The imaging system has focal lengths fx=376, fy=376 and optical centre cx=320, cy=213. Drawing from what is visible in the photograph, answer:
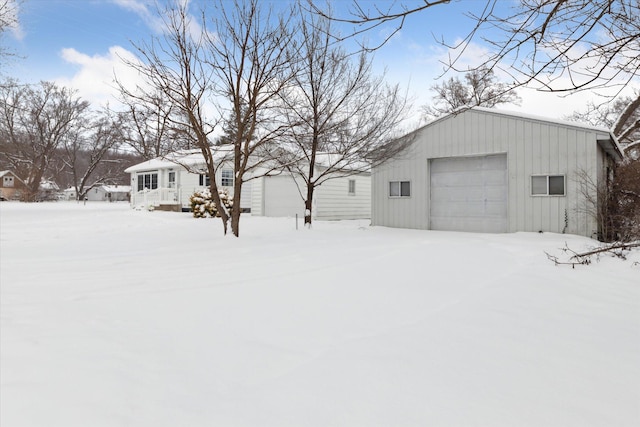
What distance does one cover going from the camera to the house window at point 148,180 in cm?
2317

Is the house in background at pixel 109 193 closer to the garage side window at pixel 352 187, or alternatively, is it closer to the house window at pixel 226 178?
the house window at pixel 226 178

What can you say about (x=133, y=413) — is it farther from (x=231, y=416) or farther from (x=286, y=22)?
(x=286, y=22)

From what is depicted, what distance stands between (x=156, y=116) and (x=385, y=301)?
6.88m

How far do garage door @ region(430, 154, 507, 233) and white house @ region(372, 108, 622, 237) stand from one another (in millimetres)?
27

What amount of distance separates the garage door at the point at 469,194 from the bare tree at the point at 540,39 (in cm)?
776

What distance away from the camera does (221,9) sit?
27.8ft

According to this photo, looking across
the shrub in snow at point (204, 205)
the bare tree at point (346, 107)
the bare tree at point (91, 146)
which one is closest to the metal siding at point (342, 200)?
the shrub in snow at point (204, 205)

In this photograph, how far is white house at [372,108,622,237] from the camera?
9.46 meters

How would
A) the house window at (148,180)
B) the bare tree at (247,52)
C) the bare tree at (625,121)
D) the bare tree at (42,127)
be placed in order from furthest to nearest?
the bare tree at (42,127) → the house window at (148,180) → the bare tree at (625,121) → the bare tree at (247,52)

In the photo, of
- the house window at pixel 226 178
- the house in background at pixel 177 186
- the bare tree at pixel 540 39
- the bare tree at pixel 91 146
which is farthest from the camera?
the bare tree at pixel 91 146

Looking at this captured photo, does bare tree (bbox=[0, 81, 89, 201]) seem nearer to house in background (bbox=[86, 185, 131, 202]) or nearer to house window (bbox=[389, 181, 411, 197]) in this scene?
house in background (bbox=[86, 185, 131, 202])

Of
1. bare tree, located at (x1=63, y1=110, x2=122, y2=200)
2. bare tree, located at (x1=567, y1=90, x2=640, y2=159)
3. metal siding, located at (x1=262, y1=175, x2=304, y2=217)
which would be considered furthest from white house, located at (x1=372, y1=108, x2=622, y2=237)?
bare tree, located at (x1=63, y1=110, x2=122, y2=200)

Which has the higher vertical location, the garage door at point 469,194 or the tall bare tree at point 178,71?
the tall bare tree at point 178,71

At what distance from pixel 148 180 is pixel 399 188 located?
17730 millimetres
